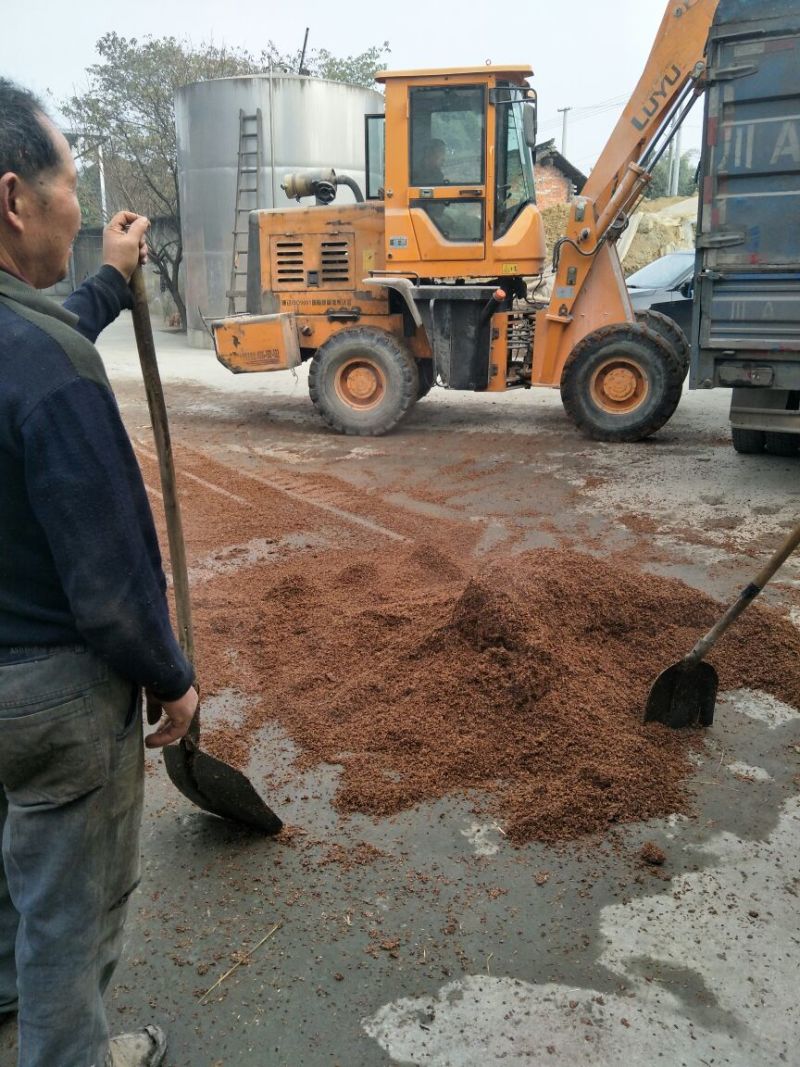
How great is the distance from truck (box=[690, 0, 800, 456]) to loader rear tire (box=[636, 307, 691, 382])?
5.07 ft

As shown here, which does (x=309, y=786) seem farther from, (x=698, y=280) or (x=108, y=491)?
(x=698, y=280)

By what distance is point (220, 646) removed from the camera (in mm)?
4152

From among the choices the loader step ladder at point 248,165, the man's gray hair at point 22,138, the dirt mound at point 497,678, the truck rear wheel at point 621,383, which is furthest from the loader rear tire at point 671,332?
the loader step ladder at point 248,165

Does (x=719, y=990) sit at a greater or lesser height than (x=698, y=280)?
lesser

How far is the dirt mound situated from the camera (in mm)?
3033

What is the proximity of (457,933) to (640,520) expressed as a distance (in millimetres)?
4263

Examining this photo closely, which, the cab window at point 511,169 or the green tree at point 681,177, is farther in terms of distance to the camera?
the green tree at point 681,177

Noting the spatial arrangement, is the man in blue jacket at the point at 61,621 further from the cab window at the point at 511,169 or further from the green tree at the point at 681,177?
the green tree at the point at 681,177

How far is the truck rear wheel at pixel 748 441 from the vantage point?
793 cm

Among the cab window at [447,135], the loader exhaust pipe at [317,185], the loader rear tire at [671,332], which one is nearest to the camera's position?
the loader rear tire at [671,332]

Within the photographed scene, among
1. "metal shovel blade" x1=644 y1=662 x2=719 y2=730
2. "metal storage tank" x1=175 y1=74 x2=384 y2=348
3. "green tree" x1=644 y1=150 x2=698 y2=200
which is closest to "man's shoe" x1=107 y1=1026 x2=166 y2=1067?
"metal shovel blade" x1=644 y1=662 x2=719 y2=730

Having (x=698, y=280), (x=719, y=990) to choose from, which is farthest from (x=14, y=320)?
(x=698, y=280)

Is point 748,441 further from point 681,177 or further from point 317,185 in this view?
point 681,177

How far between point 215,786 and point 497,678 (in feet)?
4.12
